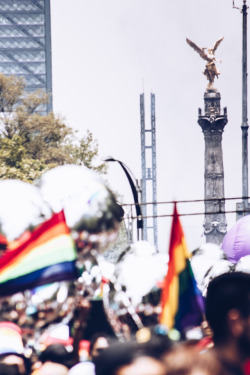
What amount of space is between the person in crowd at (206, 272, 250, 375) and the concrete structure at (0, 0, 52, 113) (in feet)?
366

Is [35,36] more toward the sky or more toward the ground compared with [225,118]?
more toward the sky

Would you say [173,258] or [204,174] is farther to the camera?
[204,174]

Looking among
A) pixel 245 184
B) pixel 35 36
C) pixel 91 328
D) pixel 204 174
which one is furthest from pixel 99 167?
pixel 35 36

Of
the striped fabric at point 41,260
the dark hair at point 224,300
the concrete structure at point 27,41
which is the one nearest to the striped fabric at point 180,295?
the striped fabric at point 41,260

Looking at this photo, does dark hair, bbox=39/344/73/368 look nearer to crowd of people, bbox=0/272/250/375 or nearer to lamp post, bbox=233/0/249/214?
crowd of people, bbox=0/272/250/375

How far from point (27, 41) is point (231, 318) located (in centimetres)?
11854

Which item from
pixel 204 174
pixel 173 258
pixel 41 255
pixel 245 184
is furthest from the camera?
pixel 204 174

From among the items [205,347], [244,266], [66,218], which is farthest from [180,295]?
[244,266]

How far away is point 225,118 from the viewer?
53469 millimetres

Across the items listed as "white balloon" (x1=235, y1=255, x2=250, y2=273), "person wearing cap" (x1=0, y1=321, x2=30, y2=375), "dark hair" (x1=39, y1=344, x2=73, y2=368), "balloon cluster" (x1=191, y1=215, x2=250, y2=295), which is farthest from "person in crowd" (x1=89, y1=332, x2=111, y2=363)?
"white balloon" (x1=235, y1=255, x2=250, y2=273)

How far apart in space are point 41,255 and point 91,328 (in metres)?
1.80

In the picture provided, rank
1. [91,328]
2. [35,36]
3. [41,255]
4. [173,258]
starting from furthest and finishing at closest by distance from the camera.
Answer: [35,36], [91,328], [41,255], [173,258]

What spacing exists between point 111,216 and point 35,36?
113 metres

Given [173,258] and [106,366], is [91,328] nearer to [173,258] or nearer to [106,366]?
[173,258]
